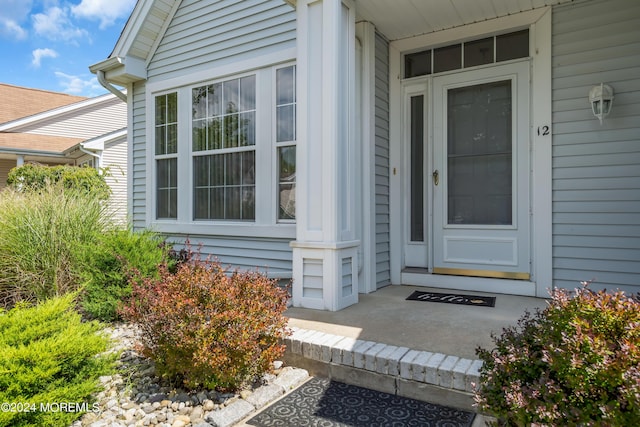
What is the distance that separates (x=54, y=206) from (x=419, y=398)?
3853mm

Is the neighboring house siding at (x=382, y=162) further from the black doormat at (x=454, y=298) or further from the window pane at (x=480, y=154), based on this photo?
the window pane at (x=480, y=154)

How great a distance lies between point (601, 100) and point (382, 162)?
6.34 ft

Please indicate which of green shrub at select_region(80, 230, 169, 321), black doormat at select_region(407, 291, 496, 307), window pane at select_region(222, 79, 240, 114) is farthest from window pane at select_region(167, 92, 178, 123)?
black doormat at select_region(407, 291, 496, 307)

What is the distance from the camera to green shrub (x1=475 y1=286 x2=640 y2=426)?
4.10 ft

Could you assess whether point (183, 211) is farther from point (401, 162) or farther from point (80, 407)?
point (80, 407)

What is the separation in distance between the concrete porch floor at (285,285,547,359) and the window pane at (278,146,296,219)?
1343 mm

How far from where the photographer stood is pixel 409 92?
4398 millimetres

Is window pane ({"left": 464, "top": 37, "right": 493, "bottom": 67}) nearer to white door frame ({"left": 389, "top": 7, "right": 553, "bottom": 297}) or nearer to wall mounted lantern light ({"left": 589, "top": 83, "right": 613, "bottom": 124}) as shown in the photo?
white door frame ({"left": 389, "top": 7, "right": 553, "bottom": 297})

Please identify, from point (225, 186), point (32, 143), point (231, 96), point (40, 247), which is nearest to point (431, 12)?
point (231, 96)

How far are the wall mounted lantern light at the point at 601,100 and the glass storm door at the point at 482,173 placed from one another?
0.53 m

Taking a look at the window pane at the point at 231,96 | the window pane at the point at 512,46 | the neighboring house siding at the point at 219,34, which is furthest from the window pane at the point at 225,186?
the window pane at the point at 512,46

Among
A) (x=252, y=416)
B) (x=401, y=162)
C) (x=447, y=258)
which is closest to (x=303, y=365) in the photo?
(x=252, y=416)

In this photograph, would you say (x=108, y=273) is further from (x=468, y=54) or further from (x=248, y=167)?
(x=468, y=54)

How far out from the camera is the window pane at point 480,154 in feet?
12.9
